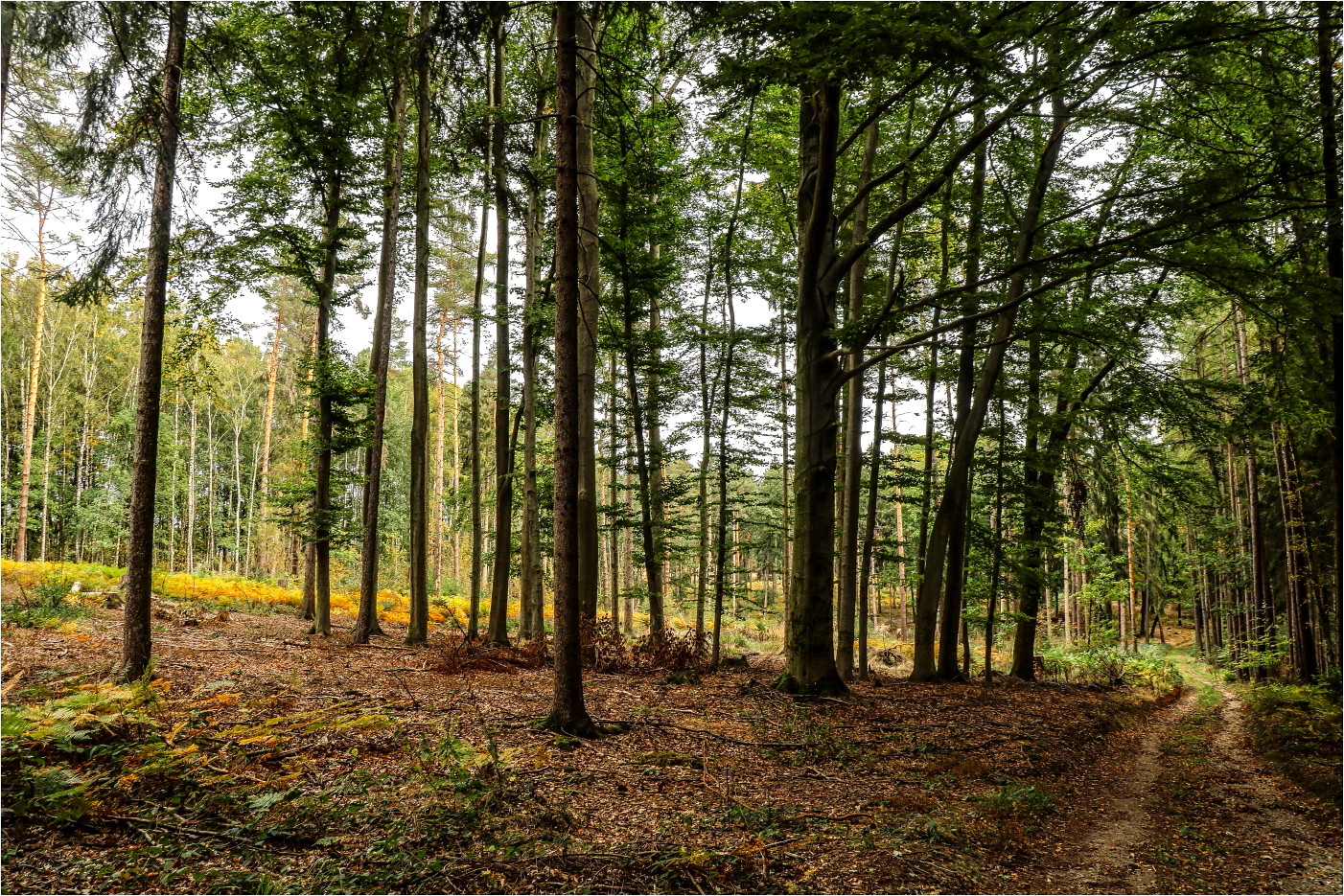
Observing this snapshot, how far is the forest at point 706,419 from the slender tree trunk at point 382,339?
0.12 meters

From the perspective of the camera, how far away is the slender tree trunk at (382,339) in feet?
39.9

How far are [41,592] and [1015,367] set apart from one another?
22.0 metres

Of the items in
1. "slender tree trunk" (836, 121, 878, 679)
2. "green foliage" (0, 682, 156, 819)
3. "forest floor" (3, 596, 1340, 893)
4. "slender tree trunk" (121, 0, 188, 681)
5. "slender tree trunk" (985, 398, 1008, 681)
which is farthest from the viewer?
"slender tree trunk" (985, 398, 1008, 681)

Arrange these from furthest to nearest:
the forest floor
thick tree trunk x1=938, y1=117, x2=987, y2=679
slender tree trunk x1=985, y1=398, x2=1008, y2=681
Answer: slender tree trunk x1=985, y1=398, x2=1008, y2=681
thick tree trunk x1=938, y1=117, x2=987, y2=679
the forest floor

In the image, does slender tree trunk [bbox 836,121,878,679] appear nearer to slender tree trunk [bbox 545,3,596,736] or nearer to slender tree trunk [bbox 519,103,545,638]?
slender tree trunk [bbox 519,103,545,638]

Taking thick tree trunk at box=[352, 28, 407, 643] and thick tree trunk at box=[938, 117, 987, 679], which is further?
thick tree trunk at box=[938, 117, 987, 679]

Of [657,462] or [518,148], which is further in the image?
[657,462]

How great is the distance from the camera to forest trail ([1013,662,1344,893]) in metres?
4.21

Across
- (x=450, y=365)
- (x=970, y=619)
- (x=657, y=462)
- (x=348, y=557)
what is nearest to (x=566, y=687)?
(x=657, y=462)

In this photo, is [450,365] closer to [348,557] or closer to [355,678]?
[348,557]

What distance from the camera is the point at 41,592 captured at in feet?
40.6

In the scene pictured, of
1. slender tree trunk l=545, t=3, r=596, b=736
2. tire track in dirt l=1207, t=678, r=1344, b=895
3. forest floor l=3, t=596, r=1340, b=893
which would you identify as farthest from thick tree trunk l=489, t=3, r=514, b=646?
tire track in dirt l=1207, t=678, r=1344, b=895

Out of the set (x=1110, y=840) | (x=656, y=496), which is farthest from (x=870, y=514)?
(x=1110, y=840)

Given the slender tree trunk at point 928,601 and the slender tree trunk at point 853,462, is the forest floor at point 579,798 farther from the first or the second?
the slender tree trunk at point 928,601
